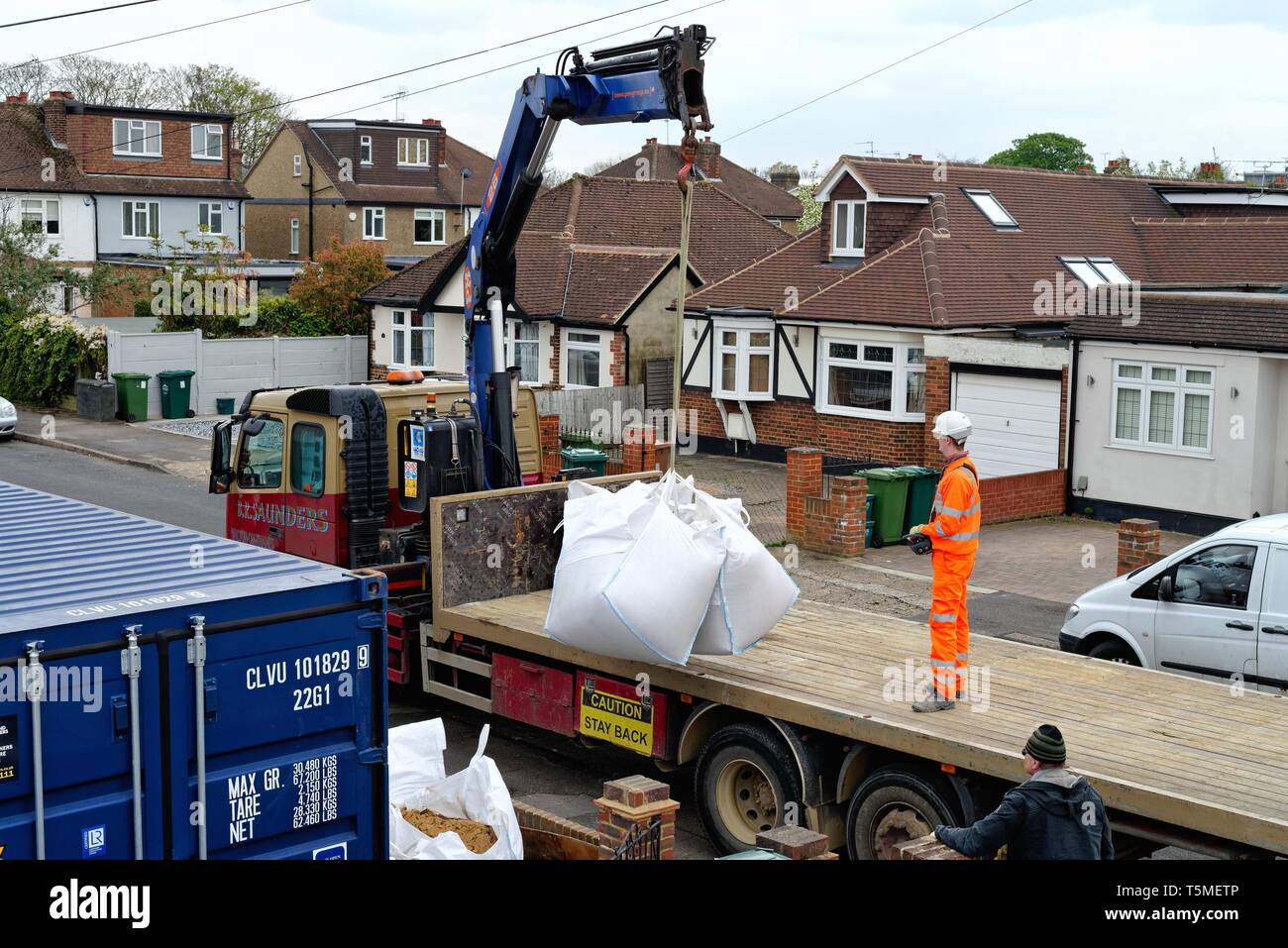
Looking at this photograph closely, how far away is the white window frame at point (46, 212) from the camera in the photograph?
46125mm

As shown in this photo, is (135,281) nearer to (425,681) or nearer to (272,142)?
(272,142)

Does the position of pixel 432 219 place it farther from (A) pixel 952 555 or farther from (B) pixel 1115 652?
(A) pixel 952 555

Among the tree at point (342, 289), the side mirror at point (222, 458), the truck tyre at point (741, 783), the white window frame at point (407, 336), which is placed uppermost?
the tree at point (342, 289)

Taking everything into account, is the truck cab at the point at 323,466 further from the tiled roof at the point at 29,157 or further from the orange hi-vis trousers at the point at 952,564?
the tiled roof at the point at 29,157

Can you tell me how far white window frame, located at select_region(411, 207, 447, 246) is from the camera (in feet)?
180

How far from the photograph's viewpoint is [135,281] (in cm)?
4034

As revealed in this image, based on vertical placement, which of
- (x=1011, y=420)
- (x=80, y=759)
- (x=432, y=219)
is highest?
(x=432, y=219)

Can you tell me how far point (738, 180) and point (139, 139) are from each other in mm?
20595

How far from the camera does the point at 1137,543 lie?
16.0m

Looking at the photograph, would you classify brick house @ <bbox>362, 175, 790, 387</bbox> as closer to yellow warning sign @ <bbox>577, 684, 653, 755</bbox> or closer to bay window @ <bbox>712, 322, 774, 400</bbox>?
bay window @ <bbox>712, 322, 774, 400</bbox>

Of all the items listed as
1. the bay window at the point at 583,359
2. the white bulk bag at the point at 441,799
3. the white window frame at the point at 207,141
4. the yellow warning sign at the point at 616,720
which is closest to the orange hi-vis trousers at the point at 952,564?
the yellow warning sign at the point at 616,720

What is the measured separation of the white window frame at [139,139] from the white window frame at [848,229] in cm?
2948

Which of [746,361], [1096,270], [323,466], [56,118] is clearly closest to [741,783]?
[323,466]

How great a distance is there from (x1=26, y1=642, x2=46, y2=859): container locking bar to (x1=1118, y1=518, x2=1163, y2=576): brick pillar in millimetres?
12821
